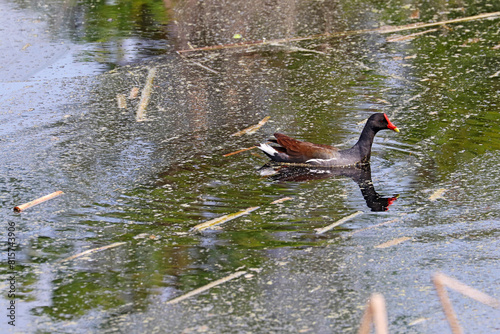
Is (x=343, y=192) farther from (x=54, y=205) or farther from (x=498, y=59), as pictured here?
(x=498, y=59)

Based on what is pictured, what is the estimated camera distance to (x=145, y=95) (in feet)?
28.3

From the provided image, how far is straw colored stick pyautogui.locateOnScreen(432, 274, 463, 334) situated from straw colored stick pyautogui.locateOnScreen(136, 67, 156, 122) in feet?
14.1

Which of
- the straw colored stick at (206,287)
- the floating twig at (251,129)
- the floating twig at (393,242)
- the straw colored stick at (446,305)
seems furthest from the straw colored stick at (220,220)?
the floating twig at (251,129)

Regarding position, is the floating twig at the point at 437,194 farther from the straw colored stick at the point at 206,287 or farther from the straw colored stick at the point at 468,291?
the straw colored stick at the point at 206,287

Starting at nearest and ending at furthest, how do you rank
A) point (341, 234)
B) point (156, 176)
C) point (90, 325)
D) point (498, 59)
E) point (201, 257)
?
point (90, 325) → point (201, 257) → point (341, 234) → point (156, 176) → point (498, 59)

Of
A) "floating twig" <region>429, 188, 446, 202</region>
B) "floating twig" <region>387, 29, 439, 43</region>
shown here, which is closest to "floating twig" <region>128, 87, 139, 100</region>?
"floating twig" <region>387, 29, 439, 43</region>

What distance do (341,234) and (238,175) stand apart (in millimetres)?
1489

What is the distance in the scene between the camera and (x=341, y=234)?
512 centimetres

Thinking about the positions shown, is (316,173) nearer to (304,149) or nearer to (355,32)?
(304,149)

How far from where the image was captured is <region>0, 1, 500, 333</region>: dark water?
4.29 m

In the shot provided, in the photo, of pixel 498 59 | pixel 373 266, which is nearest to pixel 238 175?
pixel 373 266

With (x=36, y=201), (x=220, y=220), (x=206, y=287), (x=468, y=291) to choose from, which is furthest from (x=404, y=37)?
(x=206, y=287)

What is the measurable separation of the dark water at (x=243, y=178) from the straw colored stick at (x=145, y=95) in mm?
89

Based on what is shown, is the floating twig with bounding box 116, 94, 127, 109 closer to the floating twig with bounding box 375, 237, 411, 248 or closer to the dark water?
the dark water
